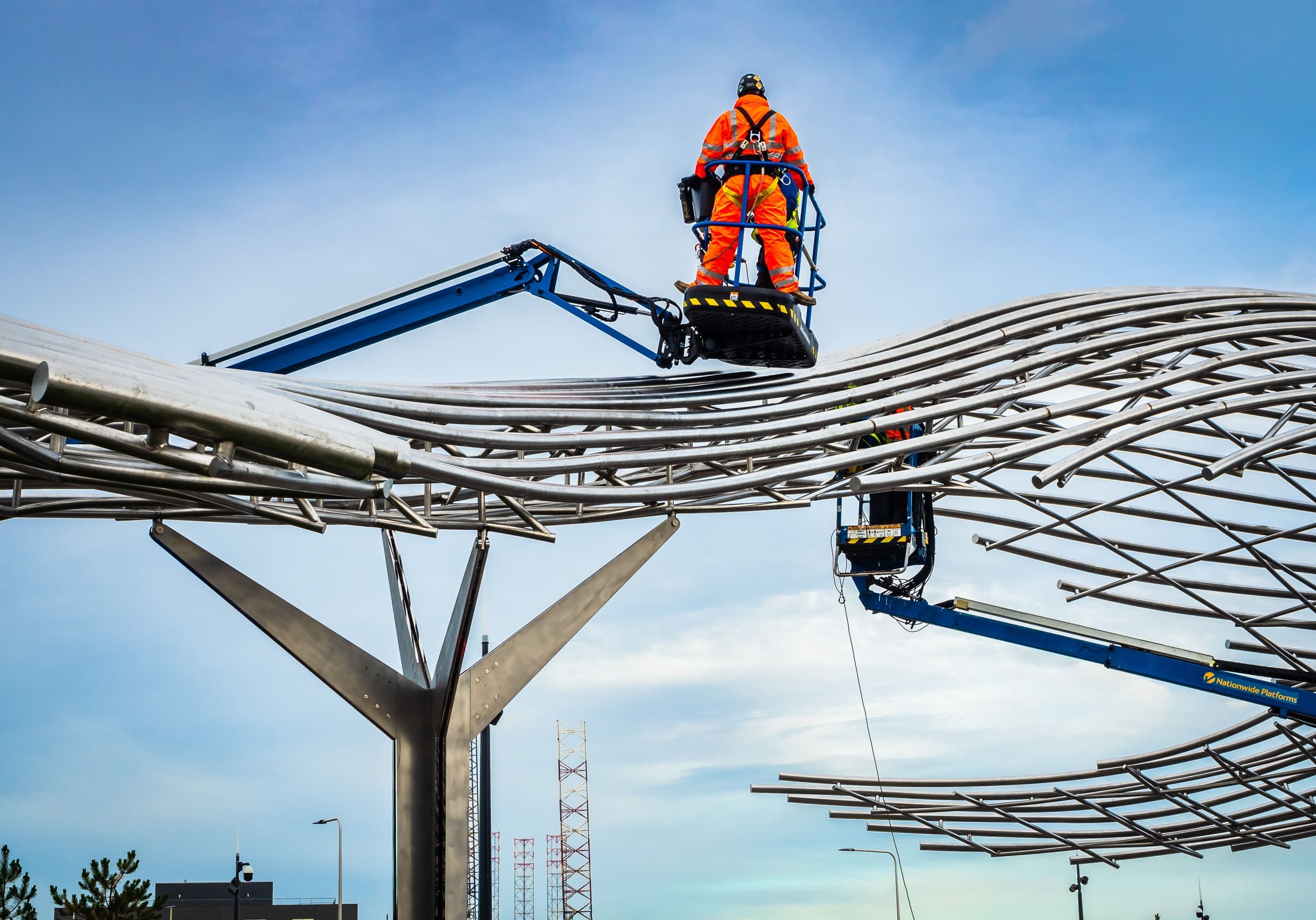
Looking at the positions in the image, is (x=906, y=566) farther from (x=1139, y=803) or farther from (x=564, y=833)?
(x=564, y=833)

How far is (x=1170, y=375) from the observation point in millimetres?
20641

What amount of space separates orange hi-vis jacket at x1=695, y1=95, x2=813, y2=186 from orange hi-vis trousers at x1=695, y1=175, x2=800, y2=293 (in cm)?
34

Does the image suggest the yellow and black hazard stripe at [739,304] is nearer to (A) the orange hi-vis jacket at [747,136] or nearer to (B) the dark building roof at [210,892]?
(A) the orange hi-vis jacket at [747,136]

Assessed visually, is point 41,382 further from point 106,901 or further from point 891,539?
point 106,901

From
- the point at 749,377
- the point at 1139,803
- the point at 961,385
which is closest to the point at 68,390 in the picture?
the point at 749,377

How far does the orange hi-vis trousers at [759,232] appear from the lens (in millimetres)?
16844

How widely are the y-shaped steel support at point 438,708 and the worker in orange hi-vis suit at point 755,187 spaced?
476 cm

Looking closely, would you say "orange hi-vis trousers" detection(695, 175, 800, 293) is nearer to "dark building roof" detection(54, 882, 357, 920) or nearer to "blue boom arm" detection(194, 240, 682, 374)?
"blue boom arm" detection(194, 240, 682, 374)

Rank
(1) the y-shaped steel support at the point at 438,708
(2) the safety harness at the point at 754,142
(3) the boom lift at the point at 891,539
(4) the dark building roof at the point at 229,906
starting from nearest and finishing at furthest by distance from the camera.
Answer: (1) the y-shaped steel support at the point at 438,708
(2) the safety harness at the point at 754,142
(3) the boom lift at the point at 891,539
(4) the dark building roof at the point at 229,906

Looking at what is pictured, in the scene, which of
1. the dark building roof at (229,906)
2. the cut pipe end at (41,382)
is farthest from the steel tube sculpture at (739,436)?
the dark building roof at (229,906)

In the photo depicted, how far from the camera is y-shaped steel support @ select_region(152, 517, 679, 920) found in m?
16.7

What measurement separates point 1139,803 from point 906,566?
41.5 ft

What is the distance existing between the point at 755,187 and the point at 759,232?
0.57 metres

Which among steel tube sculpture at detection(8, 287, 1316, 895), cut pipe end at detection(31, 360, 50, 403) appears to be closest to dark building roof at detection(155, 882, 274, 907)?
steel tube sculpture at detection(8, 287, 1316, 895)
